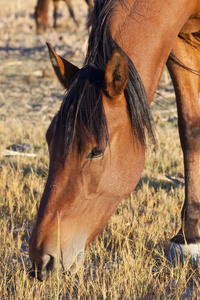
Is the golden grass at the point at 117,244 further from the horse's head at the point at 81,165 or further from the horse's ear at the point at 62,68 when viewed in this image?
the horse's ear at the point at 62,68

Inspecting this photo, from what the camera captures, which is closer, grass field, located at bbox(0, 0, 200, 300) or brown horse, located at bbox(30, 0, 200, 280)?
brown horse, located at bbox(30, 0, 200, 280)

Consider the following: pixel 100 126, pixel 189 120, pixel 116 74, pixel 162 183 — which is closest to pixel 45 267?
pixel 100 126

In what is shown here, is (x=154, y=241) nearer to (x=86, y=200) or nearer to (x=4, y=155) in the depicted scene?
(x=86, y=200)

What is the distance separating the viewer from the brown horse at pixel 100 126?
2.04m

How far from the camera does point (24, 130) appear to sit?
5879mm

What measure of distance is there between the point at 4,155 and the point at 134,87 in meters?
3.04

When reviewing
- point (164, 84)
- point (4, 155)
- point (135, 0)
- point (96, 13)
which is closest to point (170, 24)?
point (135, 0)

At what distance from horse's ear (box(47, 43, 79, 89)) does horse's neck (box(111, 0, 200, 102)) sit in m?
0.32

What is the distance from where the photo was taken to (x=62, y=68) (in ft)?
7.54

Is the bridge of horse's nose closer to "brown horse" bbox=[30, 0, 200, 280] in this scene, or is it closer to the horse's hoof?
"brown horse" bbox=[30, 0, 200, 280]

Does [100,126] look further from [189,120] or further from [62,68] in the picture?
[189,120]

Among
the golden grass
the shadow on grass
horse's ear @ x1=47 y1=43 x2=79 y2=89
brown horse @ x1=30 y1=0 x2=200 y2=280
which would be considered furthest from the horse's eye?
the shadow on grass

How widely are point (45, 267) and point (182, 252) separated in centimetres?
117

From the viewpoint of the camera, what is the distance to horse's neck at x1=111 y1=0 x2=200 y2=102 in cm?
237
